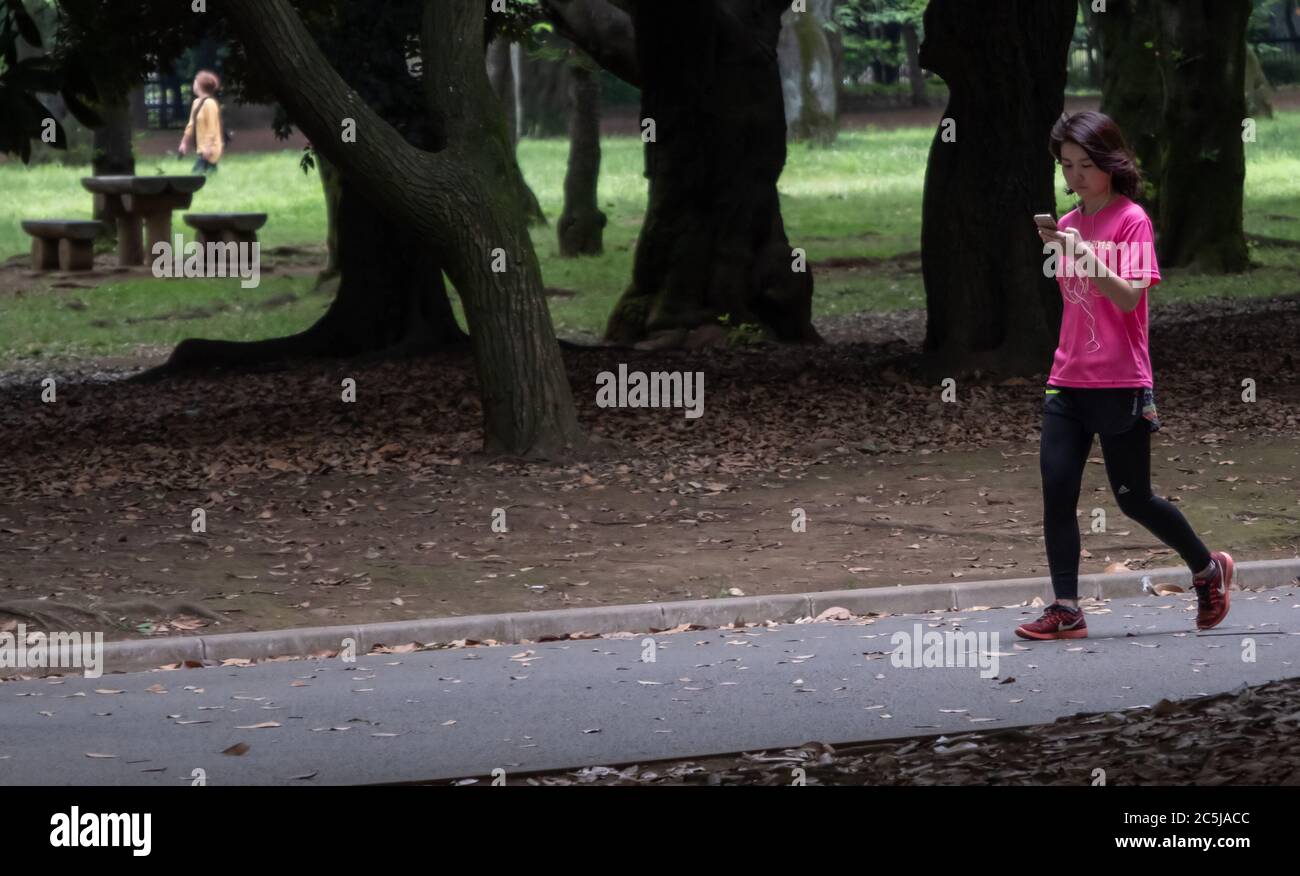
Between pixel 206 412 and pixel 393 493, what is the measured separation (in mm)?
4524

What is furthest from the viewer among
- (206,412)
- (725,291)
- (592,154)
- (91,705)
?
(592,154)

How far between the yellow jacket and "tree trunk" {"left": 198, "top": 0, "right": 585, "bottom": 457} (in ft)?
78.8

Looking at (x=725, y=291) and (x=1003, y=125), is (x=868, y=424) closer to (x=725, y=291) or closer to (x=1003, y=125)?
(x=1003, y=125)

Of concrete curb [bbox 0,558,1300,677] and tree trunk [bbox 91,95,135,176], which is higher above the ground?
tree trunk [bbox 91,95,135,176]

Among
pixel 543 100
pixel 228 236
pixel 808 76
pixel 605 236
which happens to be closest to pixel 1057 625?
pixel 228 236

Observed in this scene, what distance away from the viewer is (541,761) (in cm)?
668

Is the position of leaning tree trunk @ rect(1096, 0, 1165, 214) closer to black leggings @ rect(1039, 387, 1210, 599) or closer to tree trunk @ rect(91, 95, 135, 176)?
tree trunk @ rect(91, 95, 135, 176)

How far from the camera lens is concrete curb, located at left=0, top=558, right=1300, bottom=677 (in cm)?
893

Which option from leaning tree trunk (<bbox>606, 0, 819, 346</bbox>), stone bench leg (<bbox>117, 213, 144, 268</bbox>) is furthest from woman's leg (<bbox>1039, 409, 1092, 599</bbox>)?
stone bench leg (<bbox>117, 213, 144, 268</bbox>)

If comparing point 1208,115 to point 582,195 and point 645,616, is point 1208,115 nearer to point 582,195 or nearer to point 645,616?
point 582,195

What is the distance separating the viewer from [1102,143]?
7.80 metres

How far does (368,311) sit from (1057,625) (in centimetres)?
1263

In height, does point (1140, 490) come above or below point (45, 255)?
above
